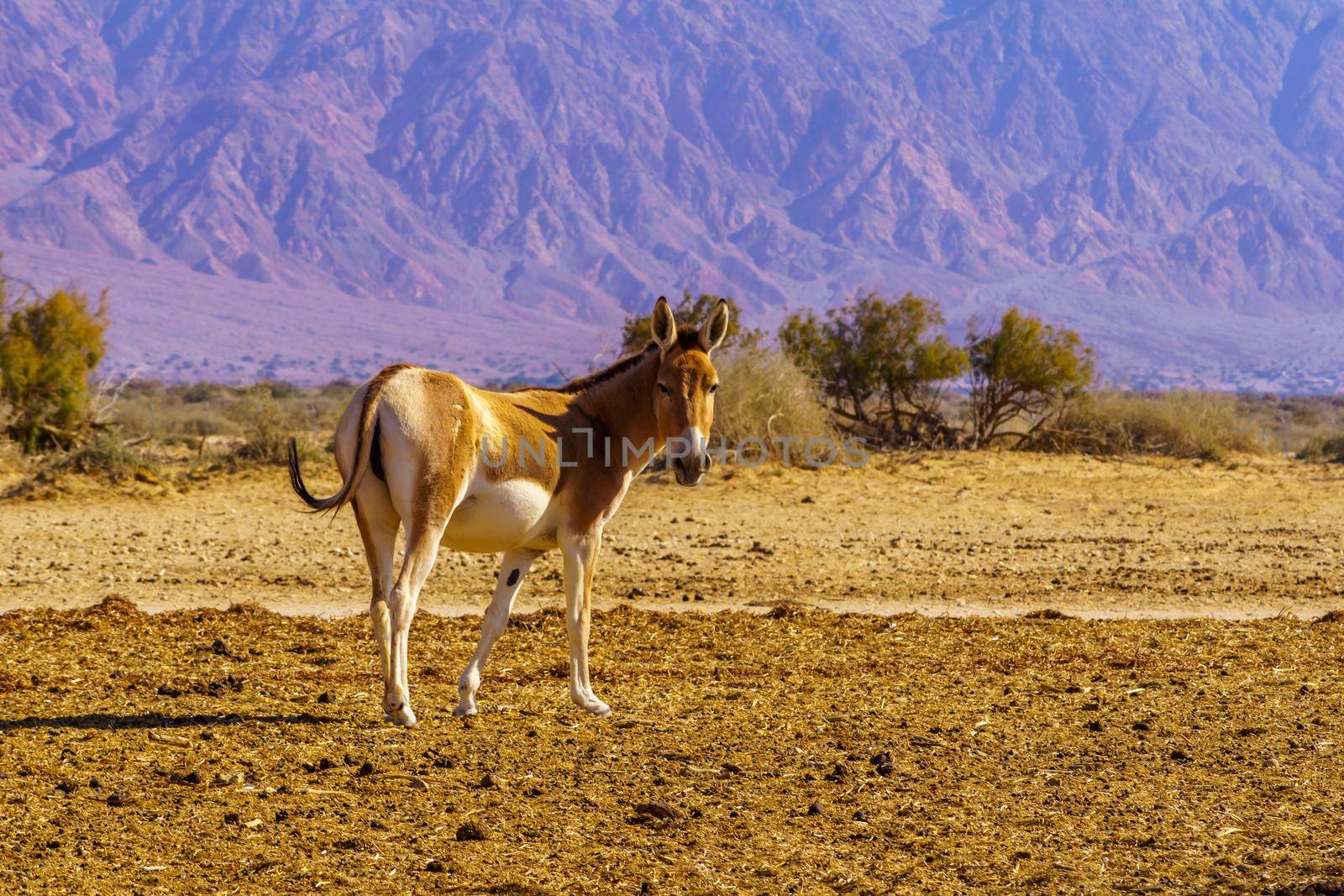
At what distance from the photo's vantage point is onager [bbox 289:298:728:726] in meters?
8.12

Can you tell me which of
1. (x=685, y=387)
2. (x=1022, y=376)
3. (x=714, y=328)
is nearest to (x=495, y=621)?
(x=685, y=387)

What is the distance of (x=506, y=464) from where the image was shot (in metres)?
8.49

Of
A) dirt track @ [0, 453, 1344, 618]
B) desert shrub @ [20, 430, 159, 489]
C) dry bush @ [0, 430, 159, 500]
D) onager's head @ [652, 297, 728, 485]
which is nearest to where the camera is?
onager's head @ [652, 297, 728, 485]

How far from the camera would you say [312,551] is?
A: 54.9ft

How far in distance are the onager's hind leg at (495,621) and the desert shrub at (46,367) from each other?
18.9 meters

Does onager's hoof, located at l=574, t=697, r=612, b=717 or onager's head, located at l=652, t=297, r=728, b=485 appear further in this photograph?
onager's hoof, located at l=574, t=697, r=612, b=717

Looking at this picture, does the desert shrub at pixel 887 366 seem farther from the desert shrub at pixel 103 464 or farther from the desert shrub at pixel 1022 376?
the desert shrub at pixel 103 464

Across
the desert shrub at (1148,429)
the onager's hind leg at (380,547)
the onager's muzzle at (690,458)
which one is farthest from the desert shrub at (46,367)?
the onager's muzzle at (690,458)

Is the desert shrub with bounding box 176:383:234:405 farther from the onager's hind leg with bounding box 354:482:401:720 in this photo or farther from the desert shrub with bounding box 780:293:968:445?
the onager's hind leg with bounding box 354:482:401:720

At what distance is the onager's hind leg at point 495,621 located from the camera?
28.8 ft

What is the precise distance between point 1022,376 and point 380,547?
24612 mm

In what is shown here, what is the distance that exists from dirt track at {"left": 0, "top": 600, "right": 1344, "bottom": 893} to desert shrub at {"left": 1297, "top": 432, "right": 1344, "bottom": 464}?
2306 cm

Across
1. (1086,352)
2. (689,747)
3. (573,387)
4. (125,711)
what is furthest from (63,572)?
(1086,352)

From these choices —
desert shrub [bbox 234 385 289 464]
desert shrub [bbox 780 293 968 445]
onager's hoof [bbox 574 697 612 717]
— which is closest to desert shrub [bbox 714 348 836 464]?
desert shrub [bbox 780 293 968 445]
